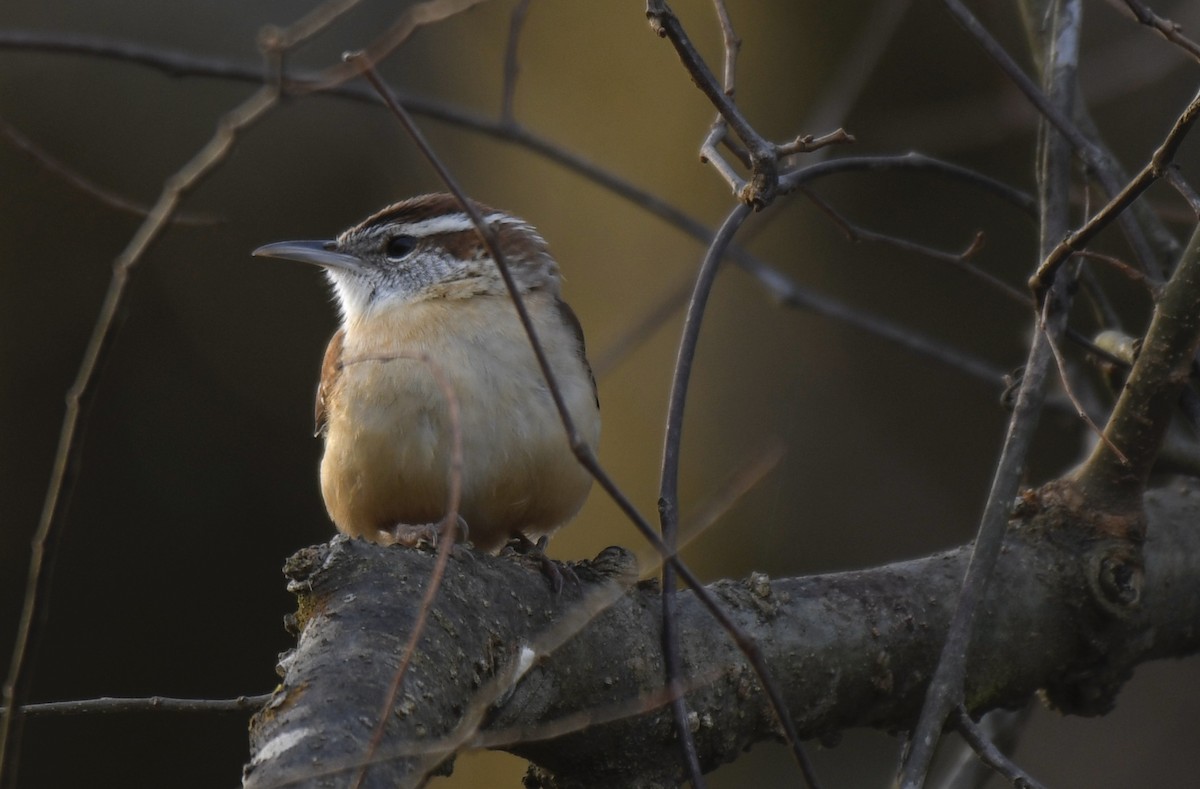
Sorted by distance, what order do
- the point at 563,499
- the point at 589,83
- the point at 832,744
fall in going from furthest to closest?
the point at 589,83
the point at 563,499
the point at 832,744

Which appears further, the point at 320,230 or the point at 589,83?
the point at 320,230

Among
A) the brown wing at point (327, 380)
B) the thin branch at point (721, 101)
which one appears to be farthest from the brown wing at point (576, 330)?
the thin branch at point (721, 101)

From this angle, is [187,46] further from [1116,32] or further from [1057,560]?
[1057,560]

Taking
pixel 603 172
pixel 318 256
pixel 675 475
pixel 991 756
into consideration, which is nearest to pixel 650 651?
pixel 675 475

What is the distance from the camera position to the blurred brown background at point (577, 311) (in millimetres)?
6211

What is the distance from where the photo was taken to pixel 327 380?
148 inches

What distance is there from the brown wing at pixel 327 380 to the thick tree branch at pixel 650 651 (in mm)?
1201

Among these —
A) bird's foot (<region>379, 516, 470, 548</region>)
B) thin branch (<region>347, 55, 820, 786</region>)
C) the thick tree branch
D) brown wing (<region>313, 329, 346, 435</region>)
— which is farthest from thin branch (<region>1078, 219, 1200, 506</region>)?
brown wing (<region>313, 329, 346, 435</region>)

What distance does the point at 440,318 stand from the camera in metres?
3.50

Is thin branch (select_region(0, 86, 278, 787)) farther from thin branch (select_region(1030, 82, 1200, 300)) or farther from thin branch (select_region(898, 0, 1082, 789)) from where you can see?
thin branch (select_region(1030, 82, 1200, 300))

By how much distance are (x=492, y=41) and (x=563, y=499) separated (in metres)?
4.65

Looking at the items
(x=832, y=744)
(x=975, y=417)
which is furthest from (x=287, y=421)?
(x=832, y=744)

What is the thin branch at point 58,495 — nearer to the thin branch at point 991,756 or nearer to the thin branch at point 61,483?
the thin branch at point 61,483

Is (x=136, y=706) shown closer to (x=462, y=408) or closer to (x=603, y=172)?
(x=462, y=408)
